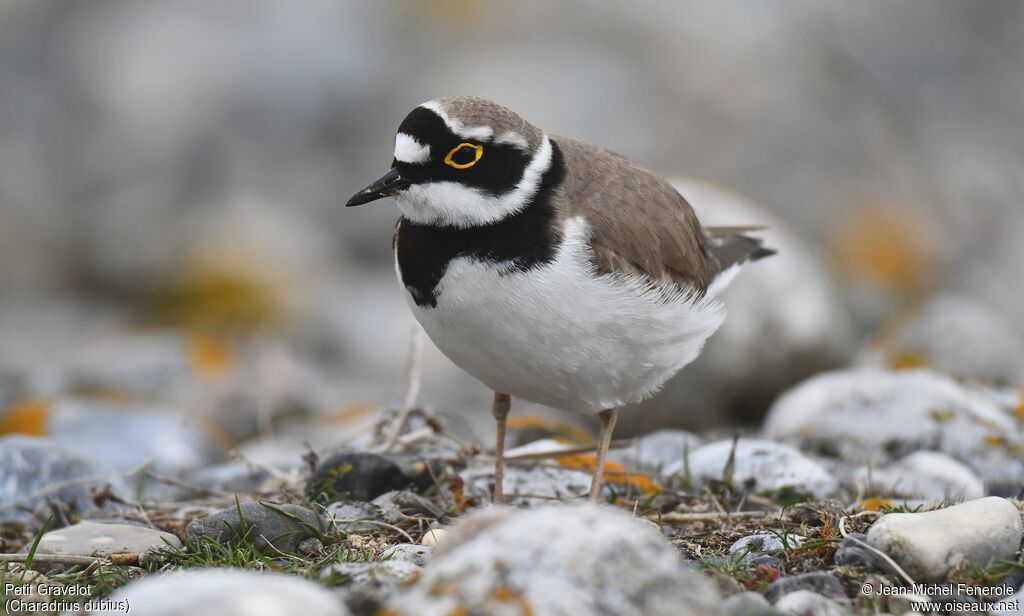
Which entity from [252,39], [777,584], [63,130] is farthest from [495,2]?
[777,584]

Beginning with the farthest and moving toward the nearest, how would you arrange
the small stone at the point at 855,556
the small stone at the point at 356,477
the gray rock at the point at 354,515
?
the small stone at the point at 356,477 < the gray rock at the point at 354,515 < the small stone at the point at 855,556

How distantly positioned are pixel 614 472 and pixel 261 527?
216cm

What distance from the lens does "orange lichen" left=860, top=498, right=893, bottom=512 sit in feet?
16.8

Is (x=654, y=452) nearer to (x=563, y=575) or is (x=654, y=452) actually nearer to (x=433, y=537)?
(x=433, y=537)

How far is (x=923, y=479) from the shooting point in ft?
20.5

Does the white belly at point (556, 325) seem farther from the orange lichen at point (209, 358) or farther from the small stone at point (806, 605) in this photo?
the orange lichen at point (209, 358)

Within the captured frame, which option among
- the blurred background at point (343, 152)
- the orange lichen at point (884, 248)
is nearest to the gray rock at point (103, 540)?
the blurred background at point (343, 152)

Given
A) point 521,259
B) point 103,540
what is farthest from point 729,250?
point 103,540

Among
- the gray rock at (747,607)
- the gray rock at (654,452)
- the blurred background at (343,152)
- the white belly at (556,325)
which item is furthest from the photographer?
the blurred background at (343,152)

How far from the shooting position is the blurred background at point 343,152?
1259 centimetres

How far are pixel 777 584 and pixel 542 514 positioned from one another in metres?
1.13

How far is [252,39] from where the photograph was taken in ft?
45.1

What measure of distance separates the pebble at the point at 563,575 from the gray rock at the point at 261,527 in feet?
4.95

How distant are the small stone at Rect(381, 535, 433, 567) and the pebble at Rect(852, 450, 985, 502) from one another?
2518 millimetres
